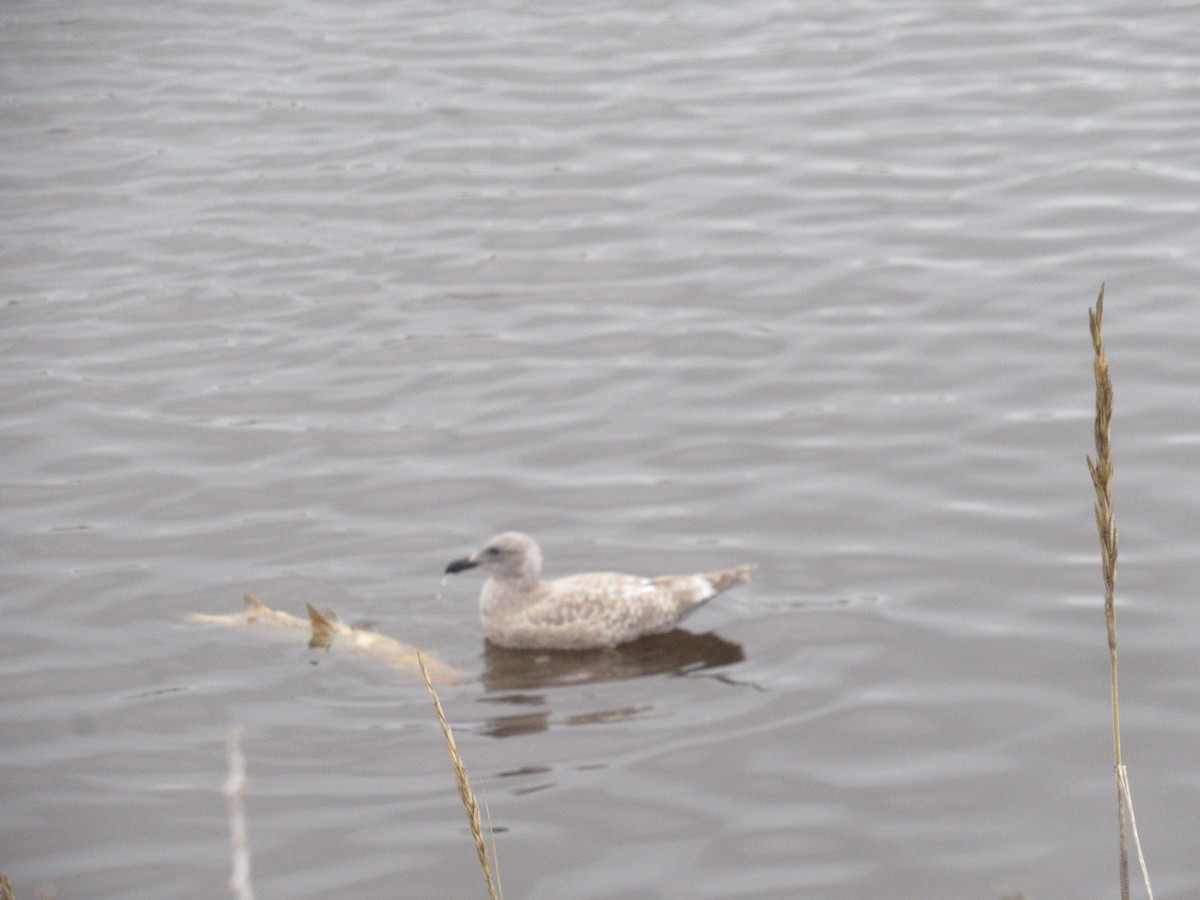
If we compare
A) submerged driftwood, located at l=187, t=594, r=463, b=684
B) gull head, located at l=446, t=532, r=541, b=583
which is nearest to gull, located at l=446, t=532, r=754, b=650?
gull head, located at l=446, t=532, r=541, b=583

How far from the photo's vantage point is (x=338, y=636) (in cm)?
815

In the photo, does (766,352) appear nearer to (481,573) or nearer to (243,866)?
(481,573)

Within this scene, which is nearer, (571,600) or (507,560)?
(571,600)

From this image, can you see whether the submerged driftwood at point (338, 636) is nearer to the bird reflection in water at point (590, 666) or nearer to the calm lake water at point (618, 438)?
the calm lake water at point (618, 438)

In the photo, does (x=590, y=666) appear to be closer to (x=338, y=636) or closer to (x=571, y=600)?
(x=571, y=600)

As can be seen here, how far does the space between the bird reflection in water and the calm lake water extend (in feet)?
0.13

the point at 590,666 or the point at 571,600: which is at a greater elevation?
the point at 571,600

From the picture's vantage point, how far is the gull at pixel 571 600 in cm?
814

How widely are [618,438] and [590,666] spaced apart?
2.03 meters

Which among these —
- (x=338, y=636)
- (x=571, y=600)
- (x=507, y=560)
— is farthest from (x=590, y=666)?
(x=338, y=636)

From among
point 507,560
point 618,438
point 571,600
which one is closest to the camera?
point 571,600

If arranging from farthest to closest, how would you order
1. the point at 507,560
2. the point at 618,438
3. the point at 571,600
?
the point at 618,438, the point at 507,560, the point at 571,600

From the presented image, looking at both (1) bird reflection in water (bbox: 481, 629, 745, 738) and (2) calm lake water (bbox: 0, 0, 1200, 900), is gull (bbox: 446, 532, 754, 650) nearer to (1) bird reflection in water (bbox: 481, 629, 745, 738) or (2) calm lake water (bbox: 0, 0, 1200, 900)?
(1) bird reflection in water (bbox: 481, 629, 745, 738)

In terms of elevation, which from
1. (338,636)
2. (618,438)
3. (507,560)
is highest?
(618,438)
